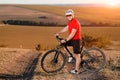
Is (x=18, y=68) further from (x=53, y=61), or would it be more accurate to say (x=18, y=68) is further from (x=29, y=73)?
(x=53, y=61)

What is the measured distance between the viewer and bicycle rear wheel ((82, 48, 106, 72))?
11.6 metres

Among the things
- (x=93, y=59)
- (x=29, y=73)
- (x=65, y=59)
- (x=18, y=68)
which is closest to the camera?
(x=65, y=59)

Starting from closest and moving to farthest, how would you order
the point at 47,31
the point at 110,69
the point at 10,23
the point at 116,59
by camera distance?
the point at 110,69 → the point at 116,59 → the point at 47,31 → the point at 10,23

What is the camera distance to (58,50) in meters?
11.4

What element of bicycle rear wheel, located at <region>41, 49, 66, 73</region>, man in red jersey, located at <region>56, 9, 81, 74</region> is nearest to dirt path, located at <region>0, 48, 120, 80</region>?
bicycle rear wheel, located at <region>41, 49, 66, 73</region>

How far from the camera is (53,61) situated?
11.6 meters

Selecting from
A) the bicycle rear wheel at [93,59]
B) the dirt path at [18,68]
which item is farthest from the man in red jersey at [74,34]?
the dirt path at [18,68]

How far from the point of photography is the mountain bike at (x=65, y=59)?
1142cm

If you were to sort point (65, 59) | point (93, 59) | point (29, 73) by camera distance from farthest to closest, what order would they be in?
1. point (29, 73)
2. point (93, 59)
3. point (65, 59)

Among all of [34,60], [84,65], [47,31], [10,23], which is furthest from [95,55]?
[10,23]

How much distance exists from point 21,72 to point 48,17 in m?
74.9

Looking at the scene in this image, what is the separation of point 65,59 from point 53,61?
40cm

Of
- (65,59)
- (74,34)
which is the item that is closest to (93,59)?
(65,59)

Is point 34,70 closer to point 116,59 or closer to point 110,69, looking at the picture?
point 110,69
